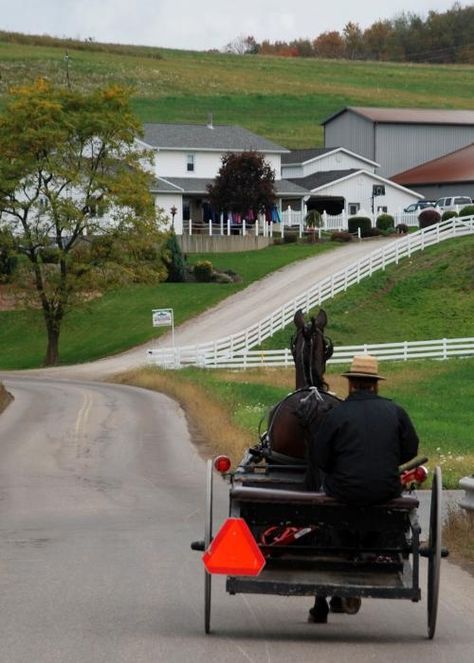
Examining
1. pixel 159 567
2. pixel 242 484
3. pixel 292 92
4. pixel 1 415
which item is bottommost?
pixel 1 415

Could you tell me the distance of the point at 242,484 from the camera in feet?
34.6

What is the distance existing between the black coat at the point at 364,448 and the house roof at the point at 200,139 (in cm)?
8191

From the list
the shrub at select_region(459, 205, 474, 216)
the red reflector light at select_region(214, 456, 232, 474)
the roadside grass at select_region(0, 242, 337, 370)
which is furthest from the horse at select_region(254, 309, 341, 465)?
the shrub at select_region(459, 205, 474, 216)

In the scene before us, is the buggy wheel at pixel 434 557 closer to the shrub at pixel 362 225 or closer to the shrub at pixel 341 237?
the shrub at pixel 341 237

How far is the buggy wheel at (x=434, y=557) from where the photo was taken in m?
9.52

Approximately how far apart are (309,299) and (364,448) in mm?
53153

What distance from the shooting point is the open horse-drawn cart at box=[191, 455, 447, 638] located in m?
9.59

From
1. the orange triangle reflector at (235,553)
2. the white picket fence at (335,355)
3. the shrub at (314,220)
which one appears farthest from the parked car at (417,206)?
the orange triangle reflector at (235,553)

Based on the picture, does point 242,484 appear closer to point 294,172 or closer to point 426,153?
point 294,172

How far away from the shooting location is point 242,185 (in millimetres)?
84500

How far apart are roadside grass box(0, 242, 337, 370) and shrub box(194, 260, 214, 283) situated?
121 cm

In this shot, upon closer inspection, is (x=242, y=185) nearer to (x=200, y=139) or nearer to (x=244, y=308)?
(x=200, y=139)

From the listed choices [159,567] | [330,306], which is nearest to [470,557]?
[159,567]

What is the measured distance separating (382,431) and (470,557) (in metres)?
4.09
